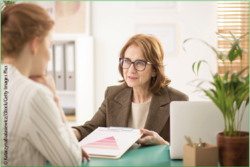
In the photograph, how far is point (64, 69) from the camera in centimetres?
276

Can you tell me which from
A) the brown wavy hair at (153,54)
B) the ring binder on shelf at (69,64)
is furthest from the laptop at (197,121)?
the ring binder on shelf at (69,64)

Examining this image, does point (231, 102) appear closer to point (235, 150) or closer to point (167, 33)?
point (235, 150)

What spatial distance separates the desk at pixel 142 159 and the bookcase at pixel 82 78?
1890mm

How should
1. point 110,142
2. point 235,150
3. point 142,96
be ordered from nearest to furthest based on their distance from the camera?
point 235,150 < point 110,142 < point 142,96

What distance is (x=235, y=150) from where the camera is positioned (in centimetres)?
76

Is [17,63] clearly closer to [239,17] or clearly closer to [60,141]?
[60,141]

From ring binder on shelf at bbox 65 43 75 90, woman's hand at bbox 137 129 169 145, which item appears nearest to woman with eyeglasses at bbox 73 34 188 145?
woman's hand at bbox 137 129 169 145

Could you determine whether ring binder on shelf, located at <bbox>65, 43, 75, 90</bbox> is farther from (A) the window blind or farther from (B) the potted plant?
(B) the potted plant

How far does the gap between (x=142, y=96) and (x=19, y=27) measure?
1193 mm

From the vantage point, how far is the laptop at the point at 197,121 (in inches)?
34.5

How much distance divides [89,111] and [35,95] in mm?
2341

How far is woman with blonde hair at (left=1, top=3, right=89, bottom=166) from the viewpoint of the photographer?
2.12 feet

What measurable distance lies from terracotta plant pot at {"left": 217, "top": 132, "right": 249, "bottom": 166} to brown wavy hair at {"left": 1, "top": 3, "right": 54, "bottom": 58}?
65 cm

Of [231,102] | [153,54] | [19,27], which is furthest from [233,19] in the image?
[19,27]
